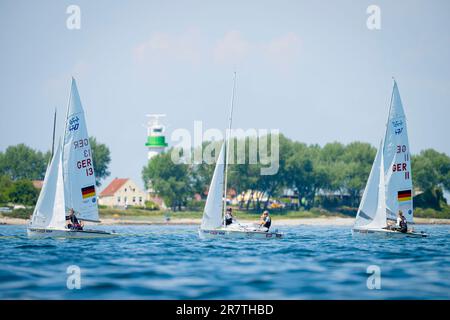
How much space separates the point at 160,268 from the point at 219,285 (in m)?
4.89

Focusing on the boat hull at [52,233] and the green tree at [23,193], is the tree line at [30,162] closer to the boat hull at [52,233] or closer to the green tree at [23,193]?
the green tree at [23,193]

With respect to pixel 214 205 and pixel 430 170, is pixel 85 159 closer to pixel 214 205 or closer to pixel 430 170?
pixel 214 205

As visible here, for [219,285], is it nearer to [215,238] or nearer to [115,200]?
[215,238]

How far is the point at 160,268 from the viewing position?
88.7ft

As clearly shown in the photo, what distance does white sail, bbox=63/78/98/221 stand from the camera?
41344mm

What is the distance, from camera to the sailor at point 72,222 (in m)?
40.8

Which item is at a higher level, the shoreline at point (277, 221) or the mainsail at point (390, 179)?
the mainsail at point (390, 179)

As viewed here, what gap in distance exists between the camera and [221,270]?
26328 millimetres

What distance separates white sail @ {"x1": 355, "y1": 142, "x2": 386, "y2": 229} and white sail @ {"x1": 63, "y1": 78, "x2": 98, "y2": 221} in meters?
15.9

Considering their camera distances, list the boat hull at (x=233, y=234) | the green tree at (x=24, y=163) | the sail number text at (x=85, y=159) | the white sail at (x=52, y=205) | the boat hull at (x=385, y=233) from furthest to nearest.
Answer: the green tree at (x=24, y=163)
the boat hull at (x=385, y=233)
the boat hull at (x=233, y=234)
the sail number text at (x=85, y=159)
the white sail at (x=52, y=205)

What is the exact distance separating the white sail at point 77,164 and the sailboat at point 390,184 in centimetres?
1587

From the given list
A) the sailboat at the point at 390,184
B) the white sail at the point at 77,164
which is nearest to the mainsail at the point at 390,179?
the sailboat at the point at 390,184


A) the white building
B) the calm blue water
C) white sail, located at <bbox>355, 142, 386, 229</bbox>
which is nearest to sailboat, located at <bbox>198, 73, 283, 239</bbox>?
the calm blue water
